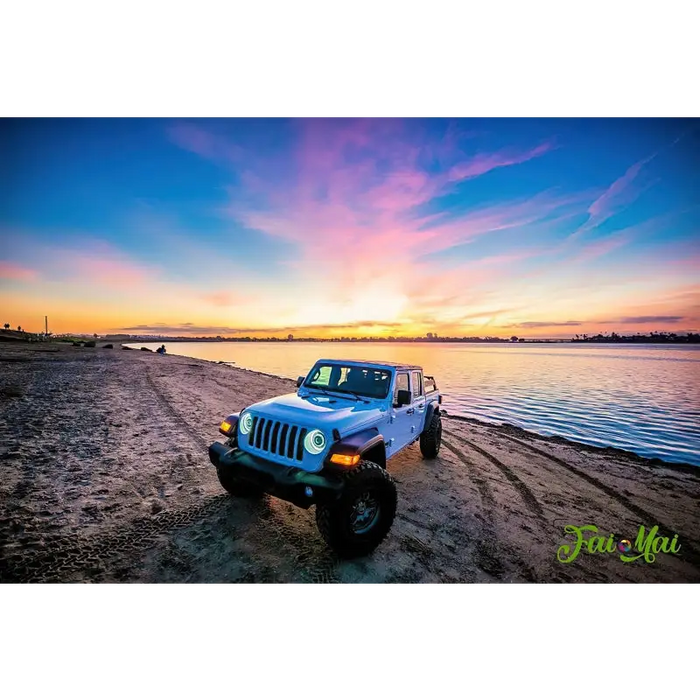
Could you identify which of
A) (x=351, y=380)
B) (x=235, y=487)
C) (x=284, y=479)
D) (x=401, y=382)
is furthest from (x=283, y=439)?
(x=401, y=382)

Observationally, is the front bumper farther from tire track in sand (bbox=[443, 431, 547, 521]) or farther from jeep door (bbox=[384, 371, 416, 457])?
tire track in sand (bbox=[443, 431, 547, 521])

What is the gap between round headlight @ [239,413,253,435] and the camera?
3.88 meters

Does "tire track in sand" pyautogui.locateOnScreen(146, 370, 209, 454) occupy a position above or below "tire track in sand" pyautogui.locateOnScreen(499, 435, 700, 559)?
above

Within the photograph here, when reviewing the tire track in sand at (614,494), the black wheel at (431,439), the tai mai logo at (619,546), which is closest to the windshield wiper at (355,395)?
the black wheel at (431,439)

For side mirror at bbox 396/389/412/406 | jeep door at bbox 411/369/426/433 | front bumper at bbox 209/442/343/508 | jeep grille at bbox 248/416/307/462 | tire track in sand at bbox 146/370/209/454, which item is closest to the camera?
front bumper at bbox 209/442/343/508

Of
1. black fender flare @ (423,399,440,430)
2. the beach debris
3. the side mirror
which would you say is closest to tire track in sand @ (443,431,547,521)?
black fender flare @ (423,399,440,430)

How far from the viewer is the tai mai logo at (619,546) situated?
11.8 ft

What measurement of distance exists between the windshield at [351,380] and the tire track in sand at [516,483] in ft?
9.56

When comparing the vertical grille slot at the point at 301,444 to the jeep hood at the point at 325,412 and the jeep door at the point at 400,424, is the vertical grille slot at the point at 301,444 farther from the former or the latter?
the jeep door at the point at 400,424

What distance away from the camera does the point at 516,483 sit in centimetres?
556

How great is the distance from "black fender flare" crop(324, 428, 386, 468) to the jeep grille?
0.37 meters

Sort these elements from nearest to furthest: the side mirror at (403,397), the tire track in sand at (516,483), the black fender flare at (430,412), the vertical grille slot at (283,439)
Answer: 1. the vertical grille slot at (283,439)
2. the side mirror at (403,397)
3. the tire track in sand at (516,483)
4. the black fender flare at (430,412)
